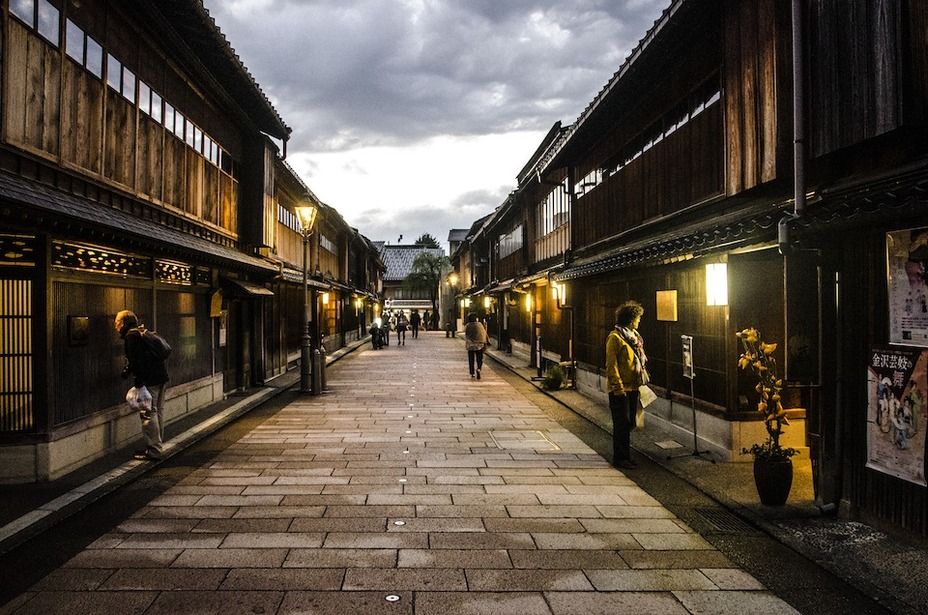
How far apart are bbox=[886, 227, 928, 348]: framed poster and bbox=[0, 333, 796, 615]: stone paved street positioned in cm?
282

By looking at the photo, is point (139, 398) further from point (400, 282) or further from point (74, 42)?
point (400, 282)

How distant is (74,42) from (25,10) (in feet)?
4.16

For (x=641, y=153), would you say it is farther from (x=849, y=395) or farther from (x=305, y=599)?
(x=305, y=599)

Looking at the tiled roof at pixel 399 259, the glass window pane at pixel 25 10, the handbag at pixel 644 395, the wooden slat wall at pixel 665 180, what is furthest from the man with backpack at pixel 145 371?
the tiled roof at pixel 399 259

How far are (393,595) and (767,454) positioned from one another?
4756mm

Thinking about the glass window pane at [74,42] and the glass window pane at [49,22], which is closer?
the glass window pane at [49,22]

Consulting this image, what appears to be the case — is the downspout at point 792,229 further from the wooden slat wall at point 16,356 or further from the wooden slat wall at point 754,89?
the wooden slat wall at point 16,356

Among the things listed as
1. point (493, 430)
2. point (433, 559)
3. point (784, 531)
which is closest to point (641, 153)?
point (493, 430)

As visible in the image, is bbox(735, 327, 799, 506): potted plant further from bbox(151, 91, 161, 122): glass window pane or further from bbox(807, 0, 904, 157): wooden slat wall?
bbox(151, 91, 161, 122): glass window pane

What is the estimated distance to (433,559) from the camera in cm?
567

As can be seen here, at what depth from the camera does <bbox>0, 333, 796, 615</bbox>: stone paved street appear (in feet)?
16.0

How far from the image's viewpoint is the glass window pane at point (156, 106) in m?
12.2

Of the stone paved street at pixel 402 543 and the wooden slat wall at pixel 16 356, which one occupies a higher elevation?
the wooden slat wall at pixel 16 356

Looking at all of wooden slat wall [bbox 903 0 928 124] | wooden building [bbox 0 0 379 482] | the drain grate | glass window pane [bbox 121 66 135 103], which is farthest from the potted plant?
glass window pane [bbox 121 66 135 103]
